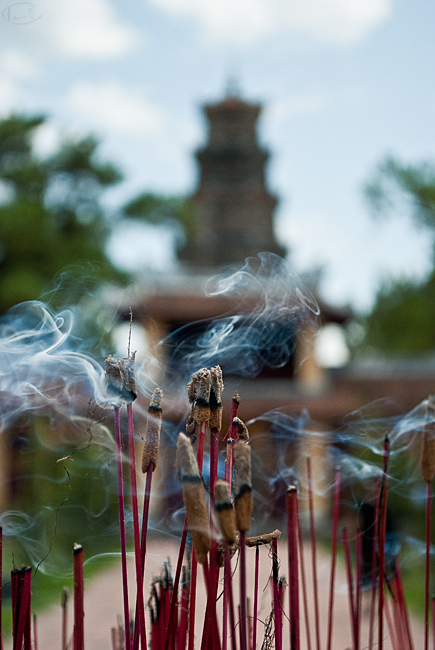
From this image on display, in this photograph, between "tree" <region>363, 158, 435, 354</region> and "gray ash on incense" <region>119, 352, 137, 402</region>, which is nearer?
"gray ash on incense" <region>119, 352, 137, 402</region>

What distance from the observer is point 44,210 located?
7.96 metres

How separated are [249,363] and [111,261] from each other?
24.1ft

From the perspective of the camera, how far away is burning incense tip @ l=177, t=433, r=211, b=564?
0.54 metres

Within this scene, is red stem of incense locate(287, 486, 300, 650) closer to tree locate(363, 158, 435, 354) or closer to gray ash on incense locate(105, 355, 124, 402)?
gray ash on incense locate(105, 355, 124, 402)

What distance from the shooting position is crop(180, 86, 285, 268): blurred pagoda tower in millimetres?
16125

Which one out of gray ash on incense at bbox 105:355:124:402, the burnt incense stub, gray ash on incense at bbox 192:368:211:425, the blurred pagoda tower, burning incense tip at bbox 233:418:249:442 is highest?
the blurred pagoda tower

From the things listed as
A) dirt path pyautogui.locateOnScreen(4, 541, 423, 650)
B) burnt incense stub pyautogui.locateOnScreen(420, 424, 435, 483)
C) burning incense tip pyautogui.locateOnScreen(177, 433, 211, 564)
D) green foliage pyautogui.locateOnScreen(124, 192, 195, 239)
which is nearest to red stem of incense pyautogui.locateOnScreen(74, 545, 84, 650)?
burning incense tip pyautogui.locateOnScreen(177, 433, 211, 564)

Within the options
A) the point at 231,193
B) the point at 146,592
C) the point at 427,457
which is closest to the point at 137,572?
the point at 427,457

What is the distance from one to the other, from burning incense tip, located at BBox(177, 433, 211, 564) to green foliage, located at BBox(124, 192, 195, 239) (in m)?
8.92

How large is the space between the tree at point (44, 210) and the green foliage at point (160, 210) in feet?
1.61

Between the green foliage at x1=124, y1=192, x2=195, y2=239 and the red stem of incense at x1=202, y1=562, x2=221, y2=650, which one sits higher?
the green foliage at x1=124, y1=192, x2=195, y2=239

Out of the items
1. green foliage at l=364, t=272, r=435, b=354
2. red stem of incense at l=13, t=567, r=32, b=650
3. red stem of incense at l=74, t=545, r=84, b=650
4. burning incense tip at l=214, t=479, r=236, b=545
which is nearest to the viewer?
burning incense tip at l=214, t=479, r=236, b=545

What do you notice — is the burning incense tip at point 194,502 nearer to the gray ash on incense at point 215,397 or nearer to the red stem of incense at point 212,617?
the red stem of incense at point 212,617

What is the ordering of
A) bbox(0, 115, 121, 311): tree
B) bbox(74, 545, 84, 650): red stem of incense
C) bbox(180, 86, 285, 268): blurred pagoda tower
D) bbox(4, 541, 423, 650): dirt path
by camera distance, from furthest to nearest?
bbox(180, 86, 285, 268): blurred pagoda tower < bbox(0, 115, 121, 311): tree < bbox(4, 541, 423, 650): dirt path < bbox(74, 545, 84, 650): red stem of incense
